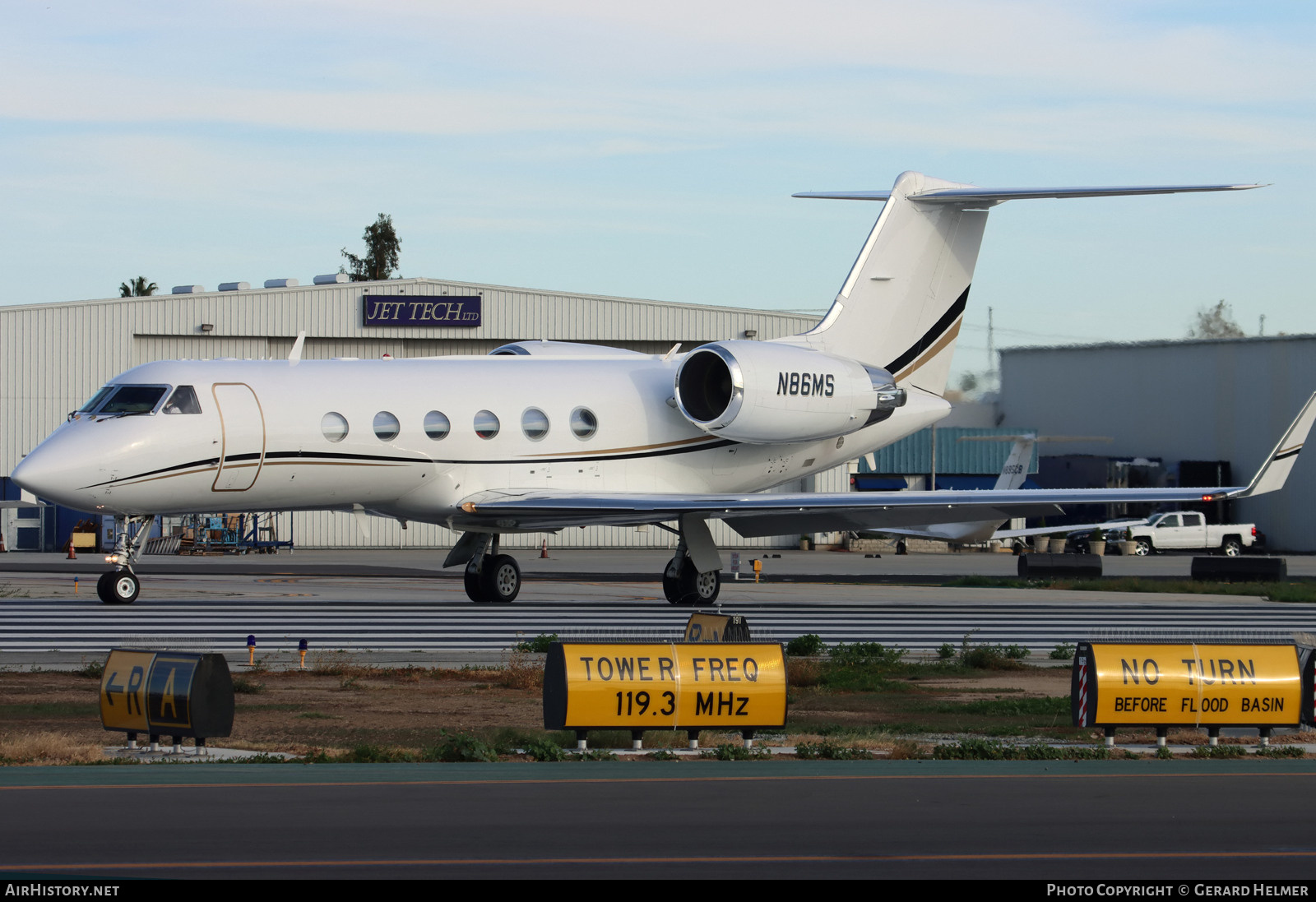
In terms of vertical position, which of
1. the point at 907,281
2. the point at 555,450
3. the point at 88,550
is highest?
the point at 907,281

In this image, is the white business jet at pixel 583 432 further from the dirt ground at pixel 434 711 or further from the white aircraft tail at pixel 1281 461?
the dirt ground at pixel 434 711

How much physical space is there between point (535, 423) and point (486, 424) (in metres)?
0.95

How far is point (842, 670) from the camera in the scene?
18.5 m

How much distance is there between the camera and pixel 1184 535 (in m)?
59.0

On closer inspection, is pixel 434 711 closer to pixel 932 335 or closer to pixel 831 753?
pixel 831 753

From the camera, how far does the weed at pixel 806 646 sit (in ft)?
66.1

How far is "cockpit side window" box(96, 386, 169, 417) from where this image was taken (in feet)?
75.9

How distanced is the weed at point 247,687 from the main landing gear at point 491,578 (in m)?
9.17

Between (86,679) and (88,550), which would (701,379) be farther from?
(88,550)

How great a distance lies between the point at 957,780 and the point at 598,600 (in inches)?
681

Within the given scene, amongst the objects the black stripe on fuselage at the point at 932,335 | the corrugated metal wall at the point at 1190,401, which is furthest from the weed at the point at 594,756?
the corrugated metal wall at the point at 1190,401

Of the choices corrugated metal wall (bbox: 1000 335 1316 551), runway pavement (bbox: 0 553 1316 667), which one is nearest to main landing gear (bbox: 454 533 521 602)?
runway pavement (bbox: 0 553 1316 667)
